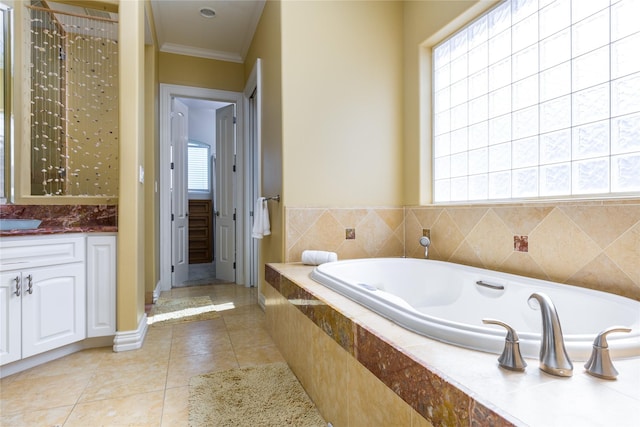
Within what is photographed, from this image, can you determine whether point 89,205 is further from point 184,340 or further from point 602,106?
point 602,106

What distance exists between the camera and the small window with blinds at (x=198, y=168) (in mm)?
6219

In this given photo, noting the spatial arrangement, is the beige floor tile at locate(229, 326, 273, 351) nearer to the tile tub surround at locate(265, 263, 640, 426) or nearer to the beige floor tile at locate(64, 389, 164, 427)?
the beige floor tile at locate(64, 389, 164, 427)

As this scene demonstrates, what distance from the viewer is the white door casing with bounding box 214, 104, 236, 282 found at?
4184mm

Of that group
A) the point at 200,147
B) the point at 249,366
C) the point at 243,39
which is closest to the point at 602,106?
the point at 249,366

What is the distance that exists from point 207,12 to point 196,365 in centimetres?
304

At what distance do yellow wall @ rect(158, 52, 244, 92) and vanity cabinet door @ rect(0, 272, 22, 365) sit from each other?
105 inches

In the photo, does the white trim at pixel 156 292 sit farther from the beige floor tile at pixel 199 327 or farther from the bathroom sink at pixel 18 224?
the bathroom sink at pixel 18 224

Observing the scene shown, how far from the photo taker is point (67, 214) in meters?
2.32

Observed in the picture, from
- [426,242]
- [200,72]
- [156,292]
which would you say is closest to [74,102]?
[200,72]

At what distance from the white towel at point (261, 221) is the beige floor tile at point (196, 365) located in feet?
2.96

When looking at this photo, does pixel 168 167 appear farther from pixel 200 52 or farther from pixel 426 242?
pixel 426 242

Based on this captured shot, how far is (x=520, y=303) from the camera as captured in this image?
154 cm

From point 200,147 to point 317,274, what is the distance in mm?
5303

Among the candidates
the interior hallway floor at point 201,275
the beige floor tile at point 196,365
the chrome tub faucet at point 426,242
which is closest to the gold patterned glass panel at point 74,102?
the beige floor tile at point 196,365
